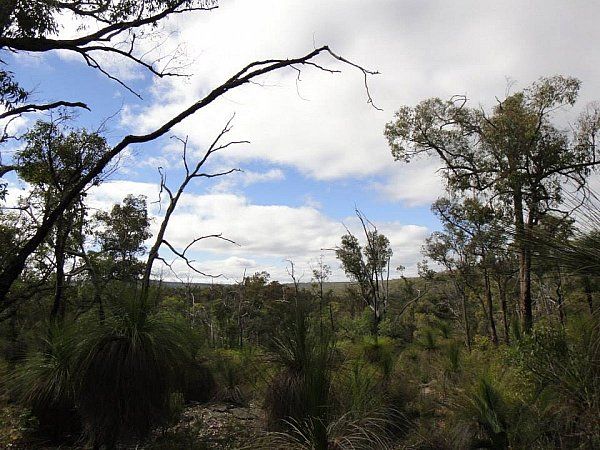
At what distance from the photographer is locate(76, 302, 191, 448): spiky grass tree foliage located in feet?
17.4

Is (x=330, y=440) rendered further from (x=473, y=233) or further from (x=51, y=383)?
(x=473, y=233)

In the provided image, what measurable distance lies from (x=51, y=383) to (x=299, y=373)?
368 cm

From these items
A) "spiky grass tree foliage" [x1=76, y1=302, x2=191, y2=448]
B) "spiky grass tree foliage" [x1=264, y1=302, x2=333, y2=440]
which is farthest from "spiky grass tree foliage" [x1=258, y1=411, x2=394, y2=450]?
"spiky grass tree foliage" [x1=76, y1=302, x2=191, y2=448]

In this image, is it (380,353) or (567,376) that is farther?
(380,353)

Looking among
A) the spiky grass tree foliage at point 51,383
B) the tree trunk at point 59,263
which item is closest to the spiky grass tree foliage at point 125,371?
the spiky grass tree foliage at point 51,383

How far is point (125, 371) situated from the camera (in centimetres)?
529

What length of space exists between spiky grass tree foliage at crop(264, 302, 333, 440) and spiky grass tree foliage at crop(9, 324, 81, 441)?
2.61 meters

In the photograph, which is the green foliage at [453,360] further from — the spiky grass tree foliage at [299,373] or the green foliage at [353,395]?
the spiky grass tree foliage at [299,373]

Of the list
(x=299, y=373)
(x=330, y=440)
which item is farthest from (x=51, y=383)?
(x=330, y=440)

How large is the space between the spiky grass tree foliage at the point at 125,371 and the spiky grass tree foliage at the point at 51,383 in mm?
414

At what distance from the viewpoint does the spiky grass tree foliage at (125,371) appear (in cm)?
529

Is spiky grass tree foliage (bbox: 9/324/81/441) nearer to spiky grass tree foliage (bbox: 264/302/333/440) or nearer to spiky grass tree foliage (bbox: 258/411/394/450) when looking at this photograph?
spiky grass tree foliage (bbox: 264/302/333/440)

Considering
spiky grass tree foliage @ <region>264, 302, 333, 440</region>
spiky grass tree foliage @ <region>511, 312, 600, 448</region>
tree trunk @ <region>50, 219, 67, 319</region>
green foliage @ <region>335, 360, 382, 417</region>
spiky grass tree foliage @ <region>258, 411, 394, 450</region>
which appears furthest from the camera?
tree trunk @ <region>50, 219, 67, 319</region>

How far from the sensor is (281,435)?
12.9 feet
